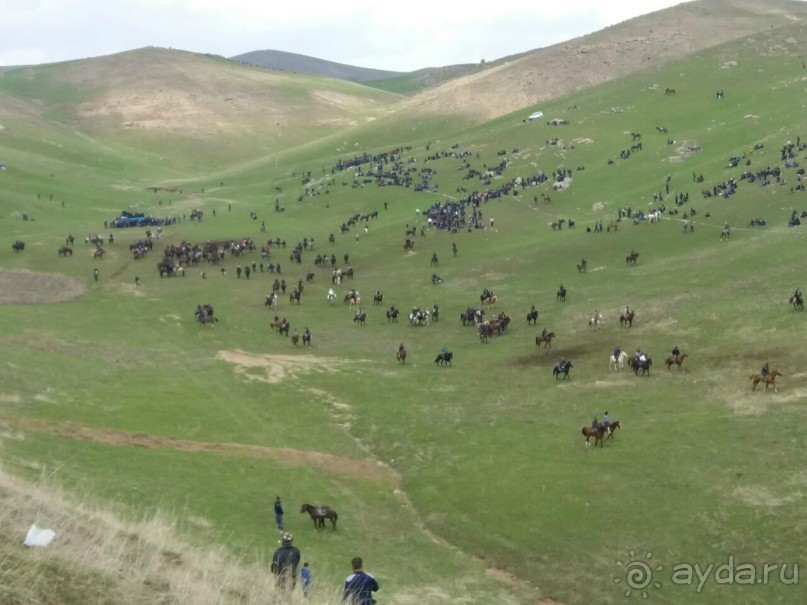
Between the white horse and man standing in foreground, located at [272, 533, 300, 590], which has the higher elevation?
man standing in foreground, located at [272, 533, 300, 590]

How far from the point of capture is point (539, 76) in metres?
199

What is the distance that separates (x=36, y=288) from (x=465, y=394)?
4714cm

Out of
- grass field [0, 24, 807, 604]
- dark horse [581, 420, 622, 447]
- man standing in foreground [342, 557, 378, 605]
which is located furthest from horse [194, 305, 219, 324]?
man standing in foreground [342, 557, 378, 605]

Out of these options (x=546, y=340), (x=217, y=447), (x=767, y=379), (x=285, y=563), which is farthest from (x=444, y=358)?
(x=285, y=563)

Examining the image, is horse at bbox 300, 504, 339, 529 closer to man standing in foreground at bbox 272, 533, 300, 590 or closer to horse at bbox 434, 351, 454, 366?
man standing in foreground at bbox 272, 533, 300, 590

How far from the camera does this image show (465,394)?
49.9 m

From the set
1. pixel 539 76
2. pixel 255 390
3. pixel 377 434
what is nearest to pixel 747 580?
pixel 377 434

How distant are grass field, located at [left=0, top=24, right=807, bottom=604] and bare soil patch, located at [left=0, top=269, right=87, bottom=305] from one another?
2.35 feet

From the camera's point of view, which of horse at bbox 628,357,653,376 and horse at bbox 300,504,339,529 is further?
horse at bbox 628,357,653,376

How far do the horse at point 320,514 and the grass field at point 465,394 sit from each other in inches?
26.9

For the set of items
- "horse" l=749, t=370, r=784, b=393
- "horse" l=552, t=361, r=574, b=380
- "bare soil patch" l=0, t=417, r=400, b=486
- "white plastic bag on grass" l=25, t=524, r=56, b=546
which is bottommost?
"bare soil patch" l=0, t=417, r=400, b=486

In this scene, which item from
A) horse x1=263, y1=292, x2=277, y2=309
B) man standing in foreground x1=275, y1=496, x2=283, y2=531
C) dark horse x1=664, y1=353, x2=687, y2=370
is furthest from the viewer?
horse x1=263, y1=292, x2=277, y2=309

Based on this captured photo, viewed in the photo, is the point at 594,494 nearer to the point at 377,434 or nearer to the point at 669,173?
the point at 377,434

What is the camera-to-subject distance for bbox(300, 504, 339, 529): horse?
105ft
